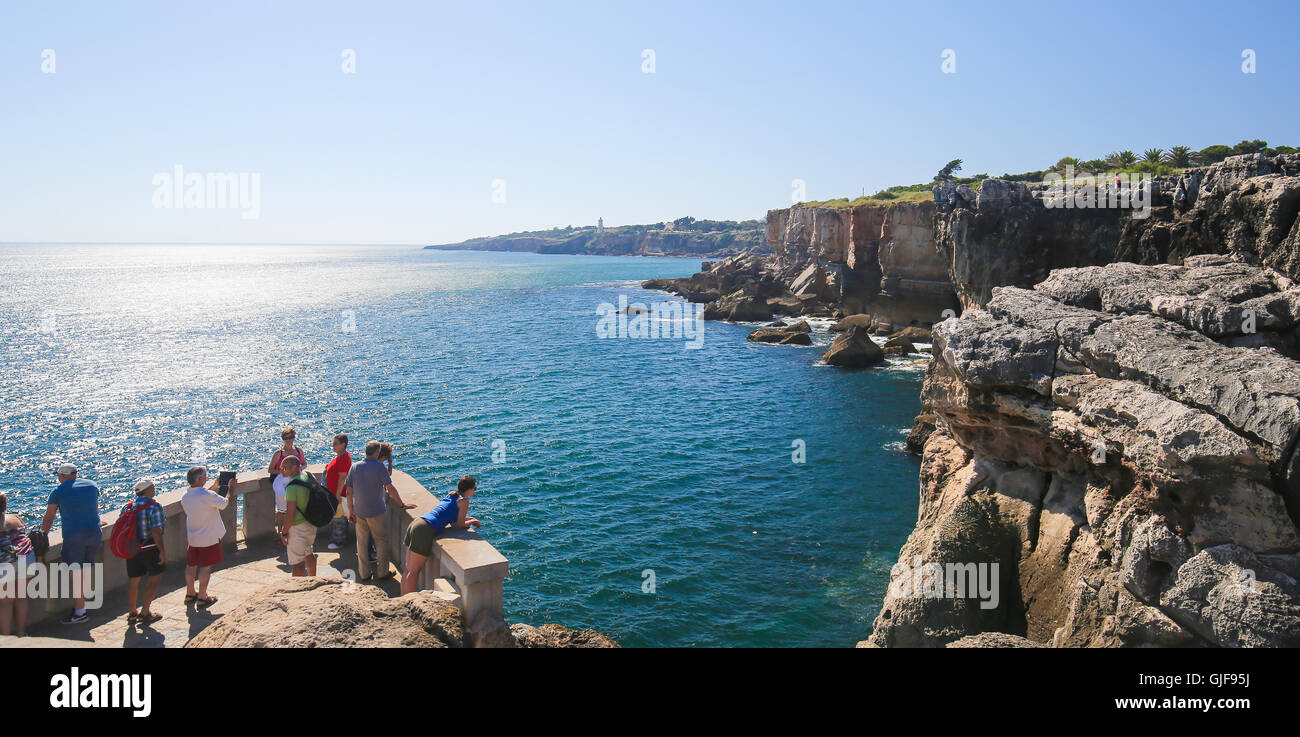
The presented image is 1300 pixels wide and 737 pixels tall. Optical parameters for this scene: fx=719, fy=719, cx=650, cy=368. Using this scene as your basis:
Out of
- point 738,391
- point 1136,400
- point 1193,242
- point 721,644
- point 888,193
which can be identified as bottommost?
point 721,644

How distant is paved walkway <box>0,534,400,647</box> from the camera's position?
8844 mm

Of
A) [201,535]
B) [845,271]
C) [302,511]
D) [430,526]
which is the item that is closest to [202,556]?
[201,535]

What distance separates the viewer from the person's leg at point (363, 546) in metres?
10.4

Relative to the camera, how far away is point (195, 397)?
129ft

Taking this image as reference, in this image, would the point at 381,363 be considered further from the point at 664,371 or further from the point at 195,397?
the point at 664,371

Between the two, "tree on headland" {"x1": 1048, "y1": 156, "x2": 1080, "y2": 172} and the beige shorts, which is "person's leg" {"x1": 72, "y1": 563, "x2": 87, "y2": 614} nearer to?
the beige shorts

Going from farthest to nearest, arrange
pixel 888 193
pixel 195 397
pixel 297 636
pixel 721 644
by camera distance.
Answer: pixel 888 193
pixel 195 397
pixel 721 644
pixel 297 636

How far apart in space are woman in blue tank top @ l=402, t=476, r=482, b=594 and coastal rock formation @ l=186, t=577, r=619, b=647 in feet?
4.05

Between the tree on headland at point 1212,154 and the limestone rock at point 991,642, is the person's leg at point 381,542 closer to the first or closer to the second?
the limestone rock at point 991,642

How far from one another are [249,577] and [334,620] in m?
5.09

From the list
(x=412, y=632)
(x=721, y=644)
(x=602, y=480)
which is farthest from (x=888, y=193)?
(x=412, y=632)

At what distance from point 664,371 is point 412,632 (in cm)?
4199

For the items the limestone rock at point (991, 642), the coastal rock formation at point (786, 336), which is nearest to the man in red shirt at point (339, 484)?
the limestone rock at point (991, 642)

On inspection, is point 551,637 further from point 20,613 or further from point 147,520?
point 20,613
